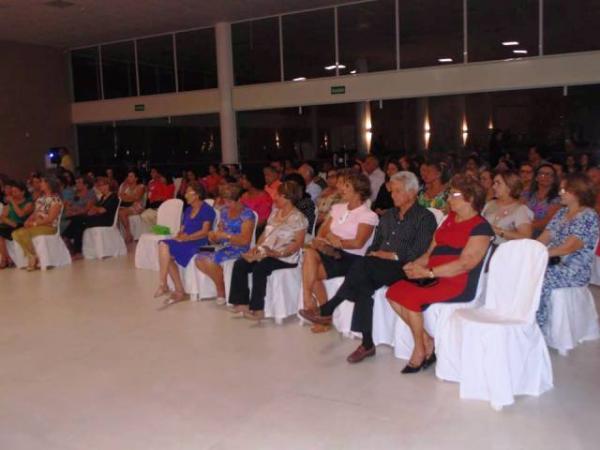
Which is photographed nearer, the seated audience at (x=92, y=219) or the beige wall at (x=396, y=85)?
the seated audience at (x=92, y=219)

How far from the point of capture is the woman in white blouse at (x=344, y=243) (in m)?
4.80

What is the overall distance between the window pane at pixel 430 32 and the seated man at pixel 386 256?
252 inches

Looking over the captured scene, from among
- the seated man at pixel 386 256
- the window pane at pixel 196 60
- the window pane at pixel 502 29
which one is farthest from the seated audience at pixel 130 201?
the seated man at pixel 386 256

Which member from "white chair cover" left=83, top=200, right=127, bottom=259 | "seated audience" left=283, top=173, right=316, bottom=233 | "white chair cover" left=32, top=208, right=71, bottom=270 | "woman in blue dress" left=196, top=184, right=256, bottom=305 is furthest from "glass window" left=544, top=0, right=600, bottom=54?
"white chair cover" left=32, top=208, right=71, bottom=270

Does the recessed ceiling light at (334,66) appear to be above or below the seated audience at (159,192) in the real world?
above

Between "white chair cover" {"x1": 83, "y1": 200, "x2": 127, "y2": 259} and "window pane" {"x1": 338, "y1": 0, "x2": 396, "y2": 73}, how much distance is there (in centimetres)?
509

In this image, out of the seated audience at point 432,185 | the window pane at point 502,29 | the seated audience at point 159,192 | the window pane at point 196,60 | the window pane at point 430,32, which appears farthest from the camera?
the window pane at point 196,60

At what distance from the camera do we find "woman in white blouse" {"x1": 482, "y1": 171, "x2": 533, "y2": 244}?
15.9ft

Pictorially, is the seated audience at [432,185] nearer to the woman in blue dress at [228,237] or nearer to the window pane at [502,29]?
the woman in blue dress at [228,237]

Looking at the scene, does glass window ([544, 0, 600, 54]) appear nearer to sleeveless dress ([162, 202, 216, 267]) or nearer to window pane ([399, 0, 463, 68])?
window pane ([399, 0, 463, 68])

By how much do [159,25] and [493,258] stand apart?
10.1m

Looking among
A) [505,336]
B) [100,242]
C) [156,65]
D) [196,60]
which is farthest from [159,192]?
[505,336]

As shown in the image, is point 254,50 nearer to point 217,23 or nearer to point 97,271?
point 217,23

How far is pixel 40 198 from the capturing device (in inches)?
323
